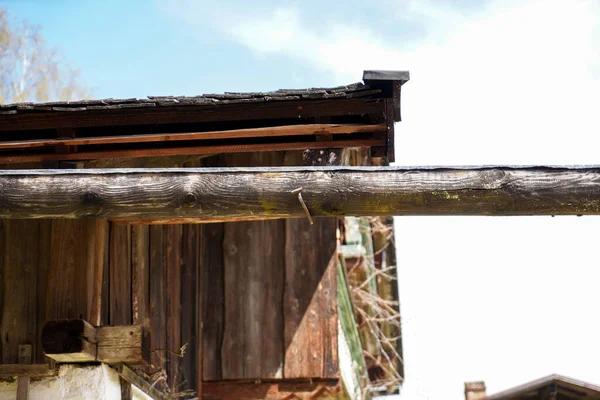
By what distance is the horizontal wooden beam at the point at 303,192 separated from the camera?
408 centimetres

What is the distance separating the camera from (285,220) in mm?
6883

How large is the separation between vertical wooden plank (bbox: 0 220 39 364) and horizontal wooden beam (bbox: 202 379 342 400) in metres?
1.86

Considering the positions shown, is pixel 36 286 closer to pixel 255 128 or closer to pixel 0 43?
pixel 255 128

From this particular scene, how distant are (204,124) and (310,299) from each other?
69.9 inches

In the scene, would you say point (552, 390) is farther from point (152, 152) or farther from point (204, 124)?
point (152, 152)

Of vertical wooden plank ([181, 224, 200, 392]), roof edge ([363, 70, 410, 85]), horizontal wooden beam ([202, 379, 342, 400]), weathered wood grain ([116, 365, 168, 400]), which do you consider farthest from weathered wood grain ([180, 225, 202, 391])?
roof edge ([363, 70, 410, 85])

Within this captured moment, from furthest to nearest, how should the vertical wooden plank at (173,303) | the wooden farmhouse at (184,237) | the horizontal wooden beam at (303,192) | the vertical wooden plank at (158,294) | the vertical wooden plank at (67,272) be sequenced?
1. the vertical wooden plank at (173,303)
2. the vertical wooden plank at (158,294)
3. the vertical wooden plank at (67,272)
4. the wooden farmhouse at (184,237)
5. the horizontal wooden beam at (303,192)

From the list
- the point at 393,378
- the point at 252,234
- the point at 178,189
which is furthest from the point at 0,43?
the point at 178,189

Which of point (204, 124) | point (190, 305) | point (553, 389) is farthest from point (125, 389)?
point (553, 389)

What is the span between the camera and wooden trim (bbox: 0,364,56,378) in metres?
4.96

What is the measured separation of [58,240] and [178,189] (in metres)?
1.51

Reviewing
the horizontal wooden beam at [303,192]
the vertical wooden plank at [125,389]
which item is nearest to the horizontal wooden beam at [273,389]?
the vertical wooden plank at [125,389]

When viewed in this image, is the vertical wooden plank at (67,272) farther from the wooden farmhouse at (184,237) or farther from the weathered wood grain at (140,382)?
the weathered wood grain at (140,382)

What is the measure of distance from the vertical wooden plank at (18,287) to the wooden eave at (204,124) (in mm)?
547
